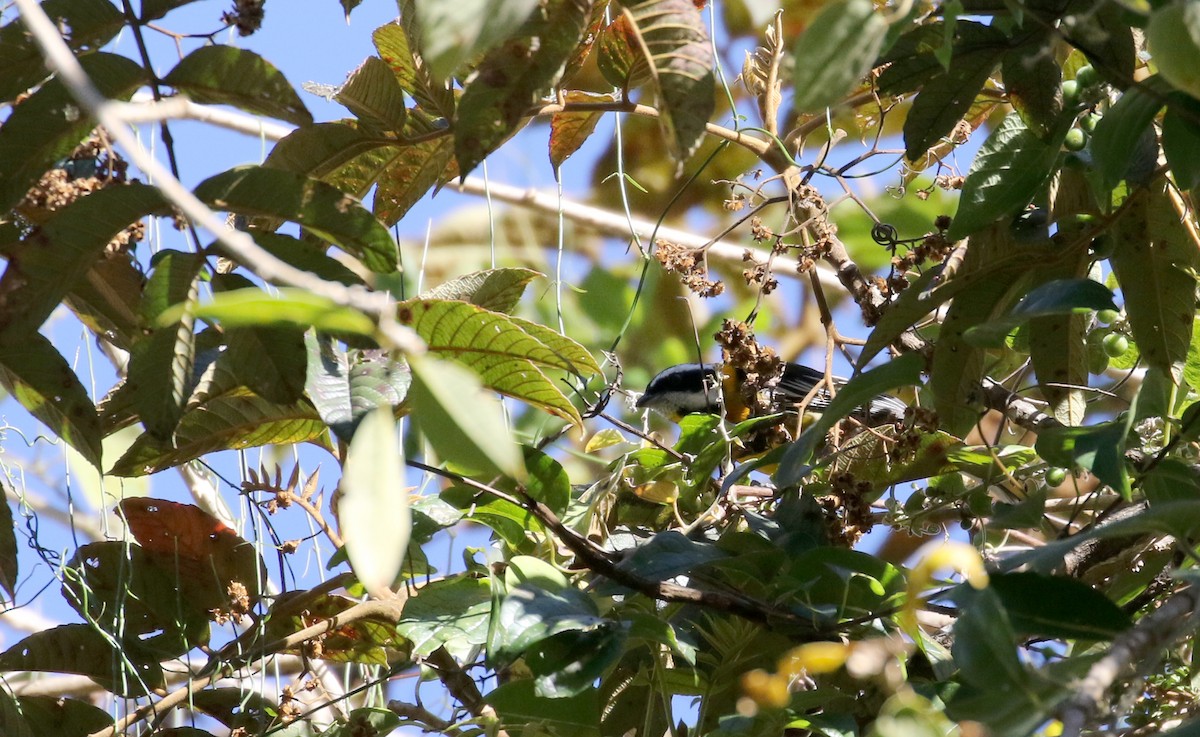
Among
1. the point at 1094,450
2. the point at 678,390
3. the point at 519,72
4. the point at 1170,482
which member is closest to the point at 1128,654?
the point at 1094,450

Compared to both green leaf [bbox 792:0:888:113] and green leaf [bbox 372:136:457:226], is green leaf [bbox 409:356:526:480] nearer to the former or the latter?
green leaf [bbox 792:0:888:113]

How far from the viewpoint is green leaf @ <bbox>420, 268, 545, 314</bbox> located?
1577mm

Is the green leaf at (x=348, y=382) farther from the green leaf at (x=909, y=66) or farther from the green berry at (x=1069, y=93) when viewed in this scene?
the green berry at (x=1069, y=93)

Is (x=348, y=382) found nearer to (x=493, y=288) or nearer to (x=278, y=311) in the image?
(x=493, y=288)

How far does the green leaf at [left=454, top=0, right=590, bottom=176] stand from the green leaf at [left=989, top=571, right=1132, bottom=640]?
60 cm

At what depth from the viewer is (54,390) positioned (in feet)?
4.33

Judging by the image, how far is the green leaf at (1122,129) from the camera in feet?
3.79

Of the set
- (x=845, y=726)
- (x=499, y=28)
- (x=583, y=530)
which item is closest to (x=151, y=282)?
(x=499, y=28)

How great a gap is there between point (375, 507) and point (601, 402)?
1.08 meters

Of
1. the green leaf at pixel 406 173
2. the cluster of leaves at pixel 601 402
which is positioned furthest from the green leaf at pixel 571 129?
the green leaf at pixel 406 173

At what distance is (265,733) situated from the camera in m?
1.54

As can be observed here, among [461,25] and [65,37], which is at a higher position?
[65,37]

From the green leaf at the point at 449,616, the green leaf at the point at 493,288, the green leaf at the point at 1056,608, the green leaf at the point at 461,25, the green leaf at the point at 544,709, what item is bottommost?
the green leaf at the point at 1056,608

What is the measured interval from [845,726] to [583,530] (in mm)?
529
